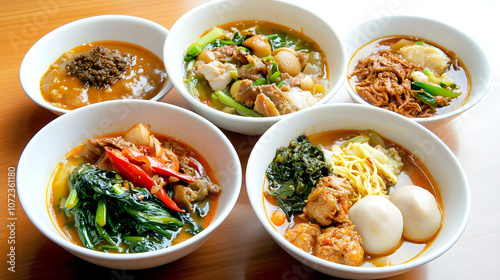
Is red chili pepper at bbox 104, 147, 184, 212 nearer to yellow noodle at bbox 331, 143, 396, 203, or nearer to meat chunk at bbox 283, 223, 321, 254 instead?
meat chunk at bbox 283, 223, 321, 254

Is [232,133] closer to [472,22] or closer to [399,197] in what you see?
[399,197]

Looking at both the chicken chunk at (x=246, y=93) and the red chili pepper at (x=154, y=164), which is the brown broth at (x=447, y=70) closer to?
the chicken chunk at (x=246, y=93)

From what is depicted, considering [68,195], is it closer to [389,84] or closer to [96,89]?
[96,89]

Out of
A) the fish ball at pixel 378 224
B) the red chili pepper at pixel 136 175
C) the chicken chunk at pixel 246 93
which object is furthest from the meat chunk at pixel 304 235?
the chicken chunk at pixel 246 93

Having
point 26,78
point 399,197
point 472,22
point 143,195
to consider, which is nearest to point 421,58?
point 472,22

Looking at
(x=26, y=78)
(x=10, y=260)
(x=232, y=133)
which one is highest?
(x=26, y=78)

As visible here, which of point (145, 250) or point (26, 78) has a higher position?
point (26, 78)

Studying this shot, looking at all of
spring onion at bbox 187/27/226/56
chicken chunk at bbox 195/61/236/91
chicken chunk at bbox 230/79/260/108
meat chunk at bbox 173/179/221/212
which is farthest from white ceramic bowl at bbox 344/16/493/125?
meat chunk at bbox 173/179/221/212

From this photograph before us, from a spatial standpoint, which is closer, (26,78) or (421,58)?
(26,78)
